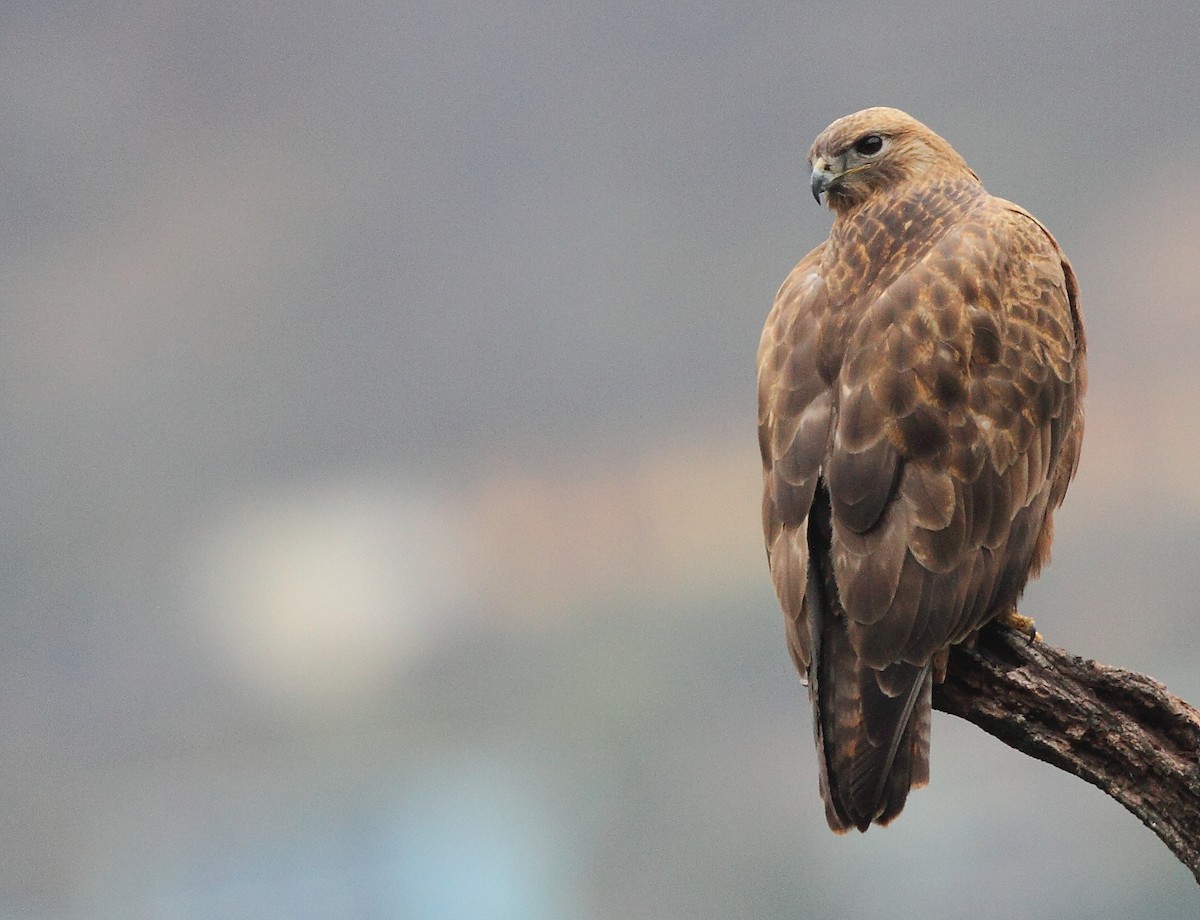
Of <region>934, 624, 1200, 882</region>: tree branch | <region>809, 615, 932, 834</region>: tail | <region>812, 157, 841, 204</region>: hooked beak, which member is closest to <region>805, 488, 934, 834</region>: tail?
<region>809, 615, 932, 834</region>: tail

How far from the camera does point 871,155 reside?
124 inches

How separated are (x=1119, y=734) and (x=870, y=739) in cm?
45

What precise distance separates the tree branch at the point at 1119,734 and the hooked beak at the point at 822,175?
117 cm

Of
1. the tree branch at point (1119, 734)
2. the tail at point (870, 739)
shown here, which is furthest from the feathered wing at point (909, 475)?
the tree branch at point (1119, 734)

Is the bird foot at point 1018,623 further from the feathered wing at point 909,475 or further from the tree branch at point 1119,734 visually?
the tree branch at point 1119,734

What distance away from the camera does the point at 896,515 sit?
272cm

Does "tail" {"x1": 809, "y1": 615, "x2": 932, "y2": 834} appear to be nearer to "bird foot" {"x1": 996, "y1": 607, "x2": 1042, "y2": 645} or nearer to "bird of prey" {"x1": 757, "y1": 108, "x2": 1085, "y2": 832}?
"bird of prey" {"x1": 757, "y1": 108, "x2": 1085, "y2": 832}

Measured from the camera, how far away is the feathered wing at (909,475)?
265 centimetres

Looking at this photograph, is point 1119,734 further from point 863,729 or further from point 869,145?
point 869,145

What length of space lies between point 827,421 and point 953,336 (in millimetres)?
308

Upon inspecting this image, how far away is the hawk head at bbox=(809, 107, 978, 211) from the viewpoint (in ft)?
10.2

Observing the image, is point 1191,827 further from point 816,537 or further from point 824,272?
point 824,272

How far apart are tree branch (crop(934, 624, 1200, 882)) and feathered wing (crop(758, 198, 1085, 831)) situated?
19 cm

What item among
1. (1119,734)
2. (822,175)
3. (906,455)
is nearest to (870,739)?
(1119,734)
